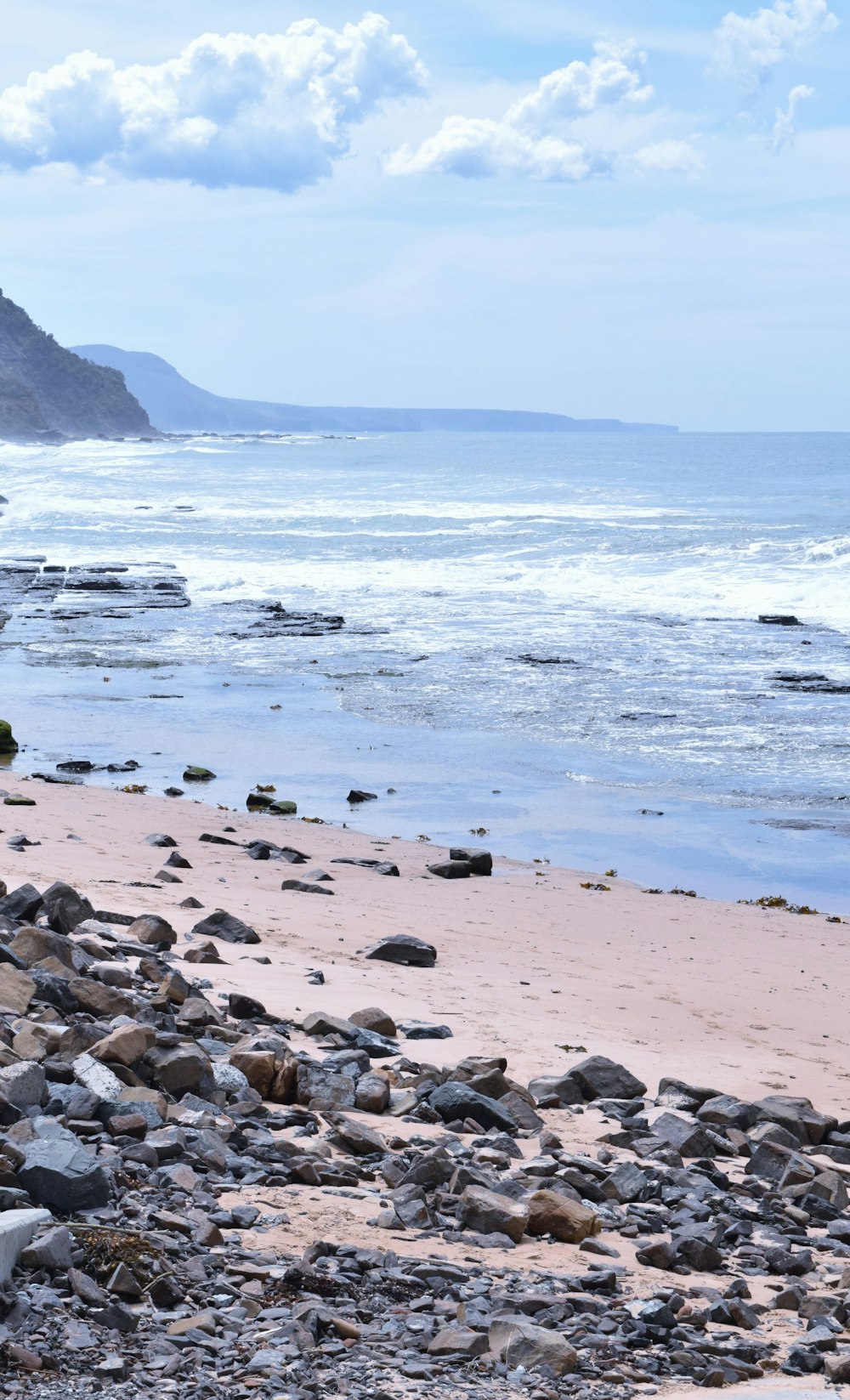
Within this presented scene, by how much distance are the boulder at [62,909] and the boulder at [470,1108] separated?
2611 millimetres

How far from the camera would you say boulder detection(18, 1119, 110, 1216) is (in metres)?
4.13

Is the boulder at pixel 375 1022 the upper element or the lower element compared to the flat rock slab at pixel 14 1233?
lower

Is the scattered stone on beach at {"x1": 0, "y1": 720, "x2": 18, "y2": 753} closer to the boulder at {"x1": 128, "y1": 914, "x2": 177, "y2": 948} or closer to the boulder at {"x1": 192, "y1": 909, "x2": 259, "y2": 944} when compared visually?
the boulder at {"x1": 192, "y1": 909, "x2": 259, "y2": 944}

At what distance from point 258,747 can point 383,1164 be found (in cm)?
1412

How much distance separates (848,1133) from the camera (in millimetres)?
6445

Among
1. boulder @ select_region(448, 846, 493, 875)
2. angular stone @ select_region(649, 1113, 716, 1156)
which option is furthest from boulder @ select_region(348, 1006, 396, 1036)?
boulder @ select_region(448, 846, 493, 875)

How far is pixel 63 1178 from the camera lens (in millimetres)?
4145

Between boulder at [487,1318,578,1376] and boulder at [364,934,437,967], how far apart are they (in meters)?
5.15

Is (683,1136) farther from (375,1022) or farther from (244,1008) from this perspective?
(244,1008)

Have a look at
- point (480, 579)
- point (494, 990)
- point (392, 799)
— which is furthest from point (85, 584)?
point (494, 990)

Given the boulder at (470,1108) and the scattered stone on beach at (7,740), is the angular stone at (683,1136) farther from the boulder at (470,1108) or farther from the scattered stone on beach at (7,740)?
the scattered stone on beach at (7,740)

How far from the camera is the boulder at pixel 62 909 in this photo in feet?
25.1

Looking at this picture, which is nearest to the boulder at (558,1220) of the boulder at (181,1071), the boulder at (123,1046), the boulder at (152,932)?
the boulder at (181,1071)

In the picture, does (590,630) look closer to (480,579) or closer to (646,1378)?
(480,579)
